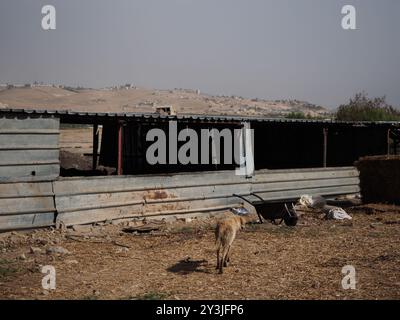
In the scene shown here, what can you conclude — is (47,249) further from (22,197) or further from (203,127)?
(203,127)

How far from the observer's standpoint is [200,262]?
8953mm

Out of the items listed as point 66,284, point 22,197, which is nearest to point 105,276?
point 66,284

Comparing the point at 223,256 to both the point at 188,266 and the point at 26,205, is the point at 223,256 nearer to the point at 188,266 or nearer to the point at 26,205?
the point at 188,266

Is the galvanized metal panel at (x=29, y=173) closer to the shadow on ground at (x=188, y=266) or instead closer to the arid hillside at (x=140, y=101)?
the shadow on ground at (x=188, y=266)

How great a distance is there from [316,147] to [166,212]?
982cm

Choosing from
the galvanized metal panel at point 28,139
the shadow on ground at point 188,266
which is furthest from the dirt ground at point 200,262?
the galvanized metal panel at point 28,139

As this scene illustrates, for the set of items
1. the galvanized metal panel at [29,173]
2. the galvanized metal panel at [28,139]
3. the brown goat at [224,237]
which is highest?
the galvanized metal panel at [28,139]

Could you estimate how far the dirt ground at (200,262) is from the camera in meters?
7.16

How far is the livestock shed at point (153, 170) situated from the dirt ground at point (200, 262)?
639 millimetres

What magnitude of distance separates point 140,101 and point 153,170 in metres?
60.7

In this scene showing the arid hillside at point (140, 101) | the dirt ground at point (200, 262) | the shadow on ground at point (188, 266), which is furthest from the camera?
the arid hillside at point (140, 101)

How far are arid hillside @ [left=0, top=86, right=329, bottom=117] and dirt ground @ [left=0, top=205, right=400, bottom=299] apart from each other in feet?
172

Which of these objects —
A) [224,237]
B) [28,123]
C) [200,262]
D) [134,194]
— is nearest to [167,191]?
[134,194]
